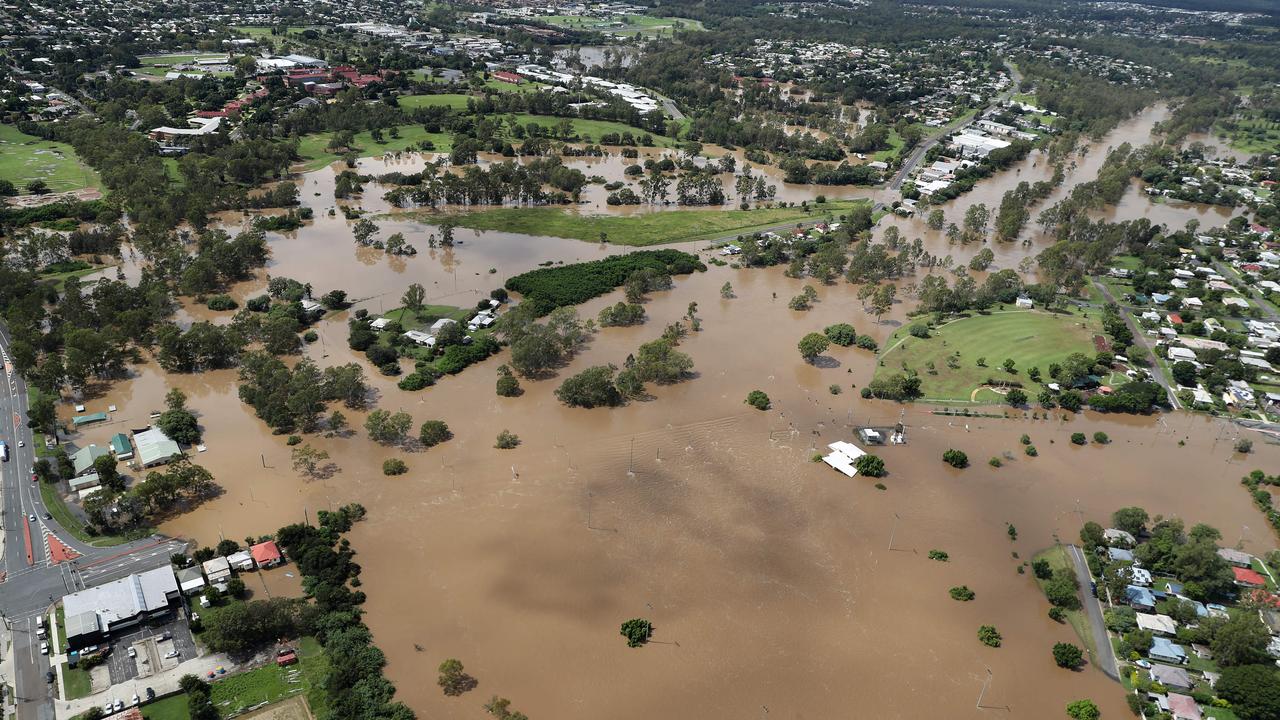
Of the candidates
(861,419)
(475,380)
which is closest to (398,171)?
(475,380)

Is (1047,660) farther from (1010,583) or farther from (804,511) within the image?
(804,511)

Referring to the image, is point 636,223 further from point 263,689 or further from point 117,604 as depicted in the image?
point 263,689

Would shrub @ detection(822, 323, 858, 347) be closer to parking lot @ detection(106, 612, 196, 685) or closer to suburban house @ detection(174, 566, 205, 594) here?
suburban house @ detection(174, 566, 205, 594)

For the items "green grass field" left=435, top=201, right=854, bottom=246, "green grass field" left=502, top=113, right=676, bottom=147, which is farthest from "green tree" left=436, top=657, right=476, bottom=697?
"green grass field" left=502, top=113, right=676, bottom=147

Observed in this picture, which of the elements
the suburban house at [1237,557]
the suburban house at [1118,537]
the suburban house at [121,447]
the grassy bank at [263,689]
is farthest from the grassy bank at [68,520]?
the suburban house at [1237,557]

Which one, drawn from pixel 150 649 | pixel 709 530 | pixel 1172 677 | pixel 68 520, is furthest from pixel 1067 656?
pixel 68 520

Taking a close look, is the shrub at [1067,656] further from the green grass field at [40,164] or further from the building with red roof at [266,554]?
the green grass field at [40,164]
